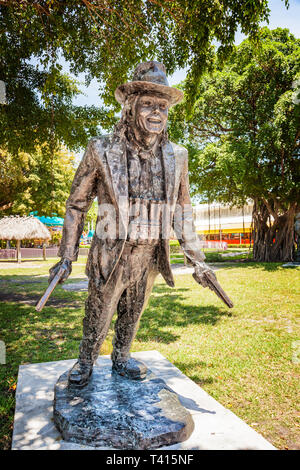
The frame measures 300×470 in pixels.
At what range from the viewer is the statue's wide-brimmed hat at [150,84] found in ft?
8.16

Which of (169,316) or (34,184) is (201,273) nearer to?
(169,316)

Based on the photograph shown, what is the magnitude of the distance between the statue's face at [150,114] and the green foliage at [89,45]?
94.8 inches

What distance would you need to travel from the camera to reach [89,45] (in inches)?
255

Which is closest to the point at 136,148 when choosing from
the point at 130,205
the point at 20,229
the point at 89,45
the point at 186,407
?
the point at 130,205

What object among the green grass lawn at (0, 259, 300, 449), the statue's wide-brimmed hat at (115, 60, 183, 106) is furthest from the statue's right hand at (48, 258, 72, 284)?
the green grass lawn at (0, 259, 300, 449)

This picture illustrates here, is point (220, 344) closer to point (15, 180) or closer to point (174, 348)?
point (174, 348)

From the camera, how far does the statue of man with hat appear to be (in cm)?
253

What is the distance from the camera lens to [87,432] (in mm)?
2283

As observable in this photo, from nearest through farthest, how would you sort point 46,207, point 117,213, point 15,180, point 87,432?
point 87,432 < point 117,213 < point 15,180 < point 46,207

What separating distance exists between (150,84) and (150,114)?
211mm

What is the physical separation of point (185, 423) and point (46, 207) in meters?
19.8

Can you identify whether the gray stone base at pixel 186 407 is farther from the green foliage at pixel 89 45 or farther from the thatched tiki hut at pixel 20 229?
the thatched tiki hut at pixel 20 229

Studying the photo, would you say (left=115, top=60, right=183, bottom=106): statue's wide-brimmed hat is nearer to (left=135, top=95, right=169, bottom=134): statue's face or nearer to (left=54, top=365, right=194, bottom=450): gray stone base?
(left=135, top=95, right=169, bottom=134): statue's face

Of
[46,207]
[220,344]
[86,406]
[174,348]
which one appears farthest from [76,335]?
[46,207]
